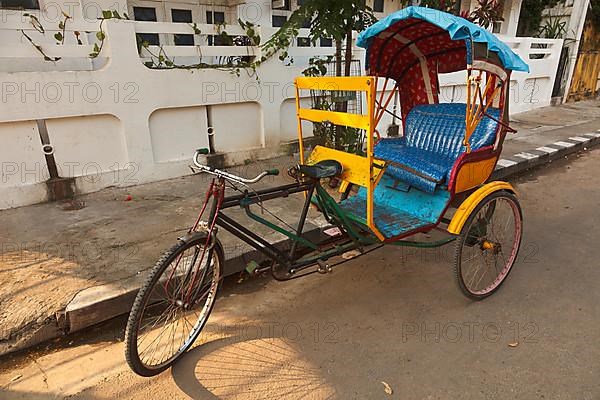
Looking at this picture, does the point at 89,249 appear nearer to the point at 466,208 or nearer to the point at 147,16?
the point at 466,208

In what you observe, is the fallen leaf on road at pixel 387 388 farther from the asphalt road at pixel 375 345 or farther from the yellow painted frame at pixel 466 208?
the yellow painted frame at pixel 466 208

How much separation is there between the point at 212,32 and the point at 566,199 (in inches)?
193

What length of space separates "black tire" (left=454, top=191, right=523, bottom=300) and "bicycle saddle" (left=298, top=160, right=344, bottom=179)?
100 cm

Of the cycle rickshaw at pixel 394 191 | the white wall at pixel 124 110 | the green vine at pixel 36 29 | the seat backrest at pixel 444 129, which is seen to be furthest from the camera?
the white wall at pixel 124 110

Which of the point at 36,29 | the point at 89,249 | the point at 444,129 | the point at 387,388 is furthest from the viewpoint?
the point at 36,29

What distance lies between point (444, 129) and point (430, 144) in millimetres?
178

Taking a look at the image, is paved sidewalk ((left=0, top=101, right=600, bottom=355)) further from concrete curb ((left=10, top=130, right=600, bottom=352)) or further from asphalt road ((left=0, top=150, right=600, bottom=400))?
asphalt road ((left=0, top=150, right=600, bottom=400))

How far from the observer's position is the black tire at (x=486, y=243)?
9.42ft

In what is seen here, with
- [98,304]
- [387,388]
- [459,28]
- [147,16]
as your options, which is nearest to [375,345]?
[387,388]

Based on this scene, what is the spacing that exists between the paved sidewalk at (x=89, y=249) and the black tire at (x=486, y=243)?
56.6 inches

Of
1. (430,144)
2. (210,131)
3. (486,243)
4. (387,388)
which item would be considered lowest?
(387,388)

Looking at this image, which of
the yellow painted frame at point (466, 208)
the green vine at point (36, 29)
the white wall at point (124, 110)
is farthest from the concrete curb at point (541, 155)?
the green vine at point (36, 29)

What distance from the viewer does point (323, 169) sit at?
263 centimetres

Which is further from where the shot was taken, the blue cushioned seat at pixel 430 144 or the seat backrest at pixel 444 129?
the seat backrest at pixel 444 129
